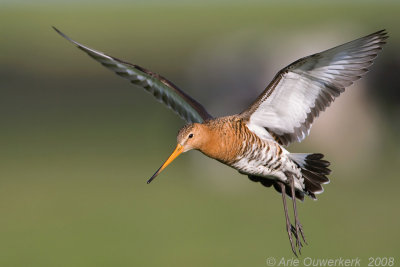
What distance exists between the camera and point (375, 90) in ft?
67.9

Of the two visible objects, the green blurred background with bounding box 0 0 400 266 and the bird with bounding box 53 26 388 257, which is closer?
the bird with bounding box 53 26 388 257

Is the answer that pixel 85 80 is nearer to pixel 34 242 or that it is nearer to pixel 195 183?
pixel 195 183

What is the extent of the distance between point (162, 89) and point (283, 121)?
3.93 ft

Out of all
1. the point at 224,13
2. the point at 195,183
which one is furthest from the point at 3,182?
the point at 224,13

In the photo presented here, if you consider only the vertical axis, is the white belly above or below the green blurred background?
above

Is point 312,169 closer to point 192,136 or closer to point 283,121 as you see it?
point 283,121

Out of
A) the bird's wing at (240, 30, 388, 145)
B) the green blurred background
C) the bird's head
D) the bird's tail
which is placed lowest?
the green blurred background

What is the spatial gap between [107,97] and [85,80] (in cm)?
207

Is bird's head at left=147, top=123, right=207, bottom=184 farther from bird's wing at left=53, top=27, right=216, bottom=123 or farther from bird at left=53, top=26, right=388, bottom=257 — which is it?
bird's wing at left=53, top=27, right=216, bottom=123

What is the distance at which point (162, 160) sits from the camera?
64.4ft

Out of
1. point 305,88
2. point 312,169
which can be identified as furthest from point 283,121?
point 312,169

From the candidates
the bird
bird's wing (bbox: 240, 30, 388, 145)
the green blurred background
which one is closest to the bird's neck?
the bird

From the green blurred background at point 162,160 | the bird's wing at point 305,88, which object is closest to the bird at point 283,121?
the bird's wing at point 305,88

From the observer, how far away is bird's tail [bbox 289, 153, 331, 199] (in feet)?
25.0
